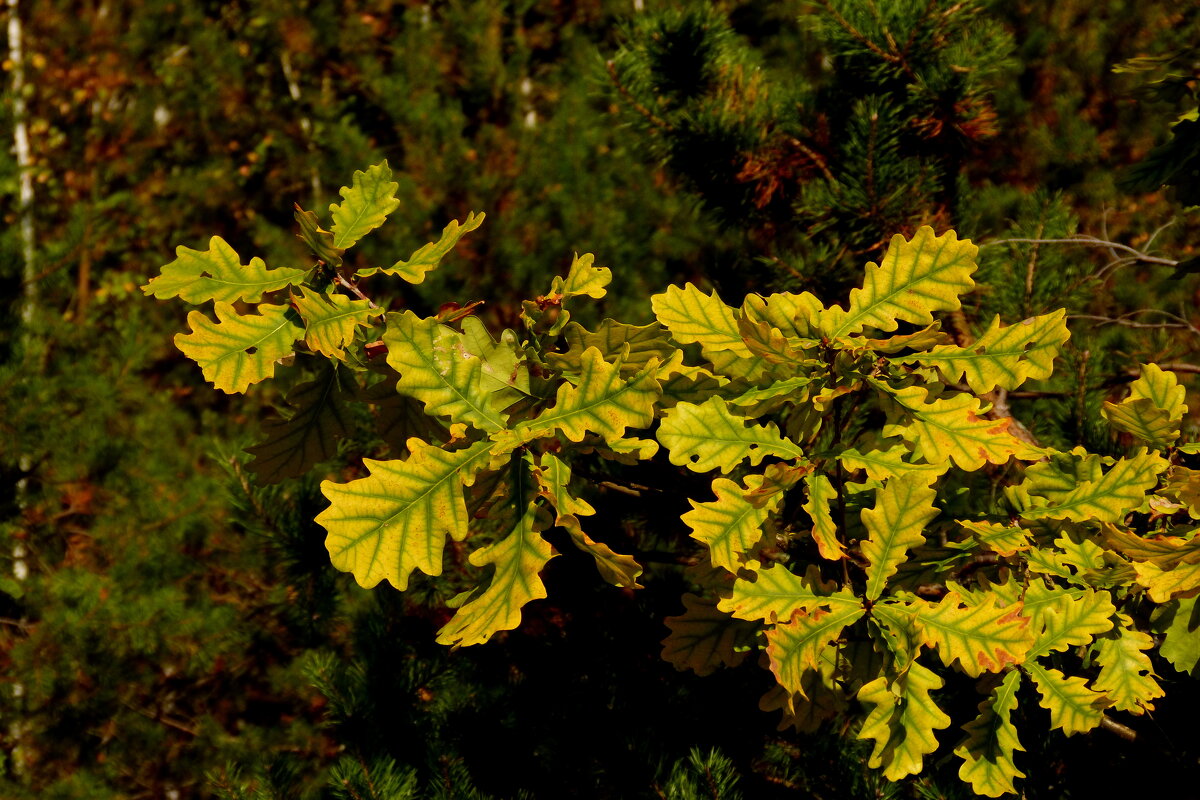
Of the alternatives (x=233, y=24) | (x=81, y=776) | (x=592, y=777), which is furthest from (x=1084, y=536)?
(x=233, y=24)

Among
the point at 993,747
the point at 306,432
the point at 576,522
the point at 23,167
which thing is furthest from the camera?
the point at 23,167

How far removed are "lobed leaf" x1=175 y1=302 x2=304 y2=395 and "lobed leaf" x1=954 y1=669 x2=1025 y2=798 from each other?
0.72 metres

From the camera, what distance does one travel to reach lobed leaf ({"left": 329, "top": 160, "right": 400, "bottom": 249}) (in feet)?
2.86

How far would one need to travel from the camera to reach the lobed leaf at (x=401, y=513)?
2.23 ft

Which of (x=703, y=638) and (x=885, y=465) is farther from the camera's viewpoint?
(x=703, y=638)

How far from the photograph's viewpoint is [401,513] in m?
0.70

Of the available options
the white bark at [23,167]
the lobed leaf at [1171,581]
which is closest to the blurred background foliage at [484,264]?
the white bark at [23,167]

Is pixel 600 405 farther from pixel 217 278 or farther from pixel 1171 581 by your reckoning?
pixel 1171 581

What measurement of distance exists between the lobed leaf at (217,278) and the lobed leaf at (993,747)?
2.52ft

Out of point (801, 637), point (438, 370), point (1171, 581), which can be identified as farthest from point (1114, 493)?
point (438, 370)

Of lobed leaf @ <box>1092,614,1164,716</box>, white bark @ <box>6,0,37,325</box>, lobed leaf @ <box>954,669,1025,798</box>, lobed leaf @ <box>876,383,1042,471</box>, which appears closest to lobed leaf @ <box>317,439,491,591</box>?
lobed leaf @ <box>876,383,1042,471</box>

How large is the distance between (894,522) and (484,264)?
2418 mm

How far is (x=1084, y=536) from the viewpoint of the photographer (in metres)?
0.88

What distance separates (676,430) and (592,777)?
725 mm
